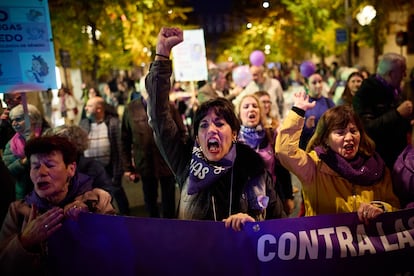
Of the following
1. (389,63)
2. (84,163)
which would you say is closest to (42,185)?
(84,163)

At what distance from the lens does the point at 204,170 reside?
8.72ft

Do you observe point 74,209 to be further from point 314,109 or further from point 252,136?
point 314,109

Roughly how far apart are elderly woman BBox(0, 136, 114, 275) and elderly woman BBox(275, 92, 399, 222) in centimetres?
127

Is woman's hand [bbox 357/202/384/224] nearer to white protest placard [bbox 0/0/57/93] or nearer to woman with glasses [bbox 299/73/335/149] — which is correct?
woman with glasses [bbox 299/73/335/149]

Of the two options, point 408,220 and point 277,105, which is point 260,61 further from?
point 408,220

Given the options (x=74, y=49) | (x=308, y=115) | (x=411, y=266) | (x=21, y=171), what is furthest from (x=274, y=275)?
(x=74, y=49)

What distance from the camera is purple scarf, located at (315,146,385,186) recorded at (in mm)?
2828

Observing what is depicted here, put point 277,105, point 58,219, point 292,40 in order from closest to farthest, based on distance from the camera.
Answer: point 58,219
point 277,105
point 292,40

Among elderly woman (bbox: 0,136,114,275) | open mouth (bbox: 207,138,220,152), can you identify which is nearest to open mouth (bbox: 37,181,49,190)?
elderly woman (bbox: 0,136,114,275)

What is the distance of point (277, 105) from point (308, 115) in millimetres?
1924

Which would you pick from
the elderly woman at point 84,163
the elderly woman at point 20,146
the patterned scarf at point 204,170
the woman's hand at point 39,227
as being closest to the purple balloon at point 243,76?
the elderly woman at point 20,146

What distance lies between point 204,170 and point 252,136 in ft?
6.64

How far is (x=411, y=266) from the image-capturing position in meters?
A: 2.48

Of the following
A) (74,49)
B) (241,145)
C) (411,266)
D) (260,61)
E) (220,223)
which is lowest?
(411,266)
